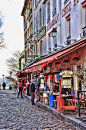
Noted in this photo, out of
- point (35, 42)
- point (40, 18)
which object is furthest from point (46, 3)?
point (35, 42)

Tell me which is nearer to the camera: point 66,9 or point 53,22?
point 66,9

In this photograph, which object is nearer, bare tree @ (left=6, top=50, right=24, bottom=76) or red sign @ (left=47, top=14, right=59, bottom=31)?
red sign @ (left=47, top=14, right=59, bottom=31)

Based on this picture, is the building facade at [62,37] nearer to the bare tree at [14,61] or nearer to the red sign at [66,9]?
the red sign at [66,9]

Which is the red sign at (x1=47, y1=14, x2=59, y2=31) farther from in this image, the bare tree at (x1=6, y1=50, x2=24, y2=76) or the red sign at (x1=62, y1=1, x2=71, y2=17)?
the bare tree at (x1=6, y1=50, x2=24, y2=76)

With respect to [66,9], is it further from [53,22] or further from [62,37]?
[53,22]

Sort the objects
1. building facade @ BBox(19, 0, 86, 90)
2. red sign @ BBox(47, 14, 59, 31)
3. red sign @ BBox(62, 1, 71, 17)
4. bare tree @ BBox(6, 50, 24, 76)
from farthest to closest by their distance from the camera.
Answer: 1. bare tree @ BBox(6, 50, 24, 76)
2. red sign @ BBox(47, 14, 59, 31)
3. red sign @ BBox(62, 1, 71, 17)
4. building facade @ BBox(19, 0, 86, 90)

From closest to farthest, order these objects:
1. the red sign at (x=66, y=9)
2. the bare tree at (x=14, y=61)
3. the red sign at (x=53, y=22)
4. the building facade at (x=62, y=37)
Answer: the building facade at (x=62, y=37) → the red sign at (x=66, y=9) → the red sign at (x=53, y=22) → the bare tree at (x=14, y=61)

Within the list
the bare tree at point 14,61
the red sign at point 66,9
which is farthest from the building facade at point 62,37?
the bare tree at point 14,61

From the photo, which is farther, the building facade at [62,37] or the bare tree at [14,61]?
the bare tree at [14,61]

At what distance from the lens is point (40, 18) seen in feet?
105

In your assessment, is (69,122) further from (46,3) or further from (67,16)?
(46,3)

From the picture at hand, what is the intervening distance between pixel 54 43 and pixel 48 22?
346 cm

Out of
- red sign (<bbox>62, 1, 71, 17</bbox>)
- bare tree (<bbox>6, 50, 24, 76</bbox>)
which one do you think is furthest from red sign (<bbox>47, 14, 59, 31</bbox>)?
bare tree (<bbox>6, 50, 24, 76</bbox>)

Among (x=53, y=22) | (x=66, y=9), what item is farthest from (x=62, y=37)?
(x=53, y=22)
